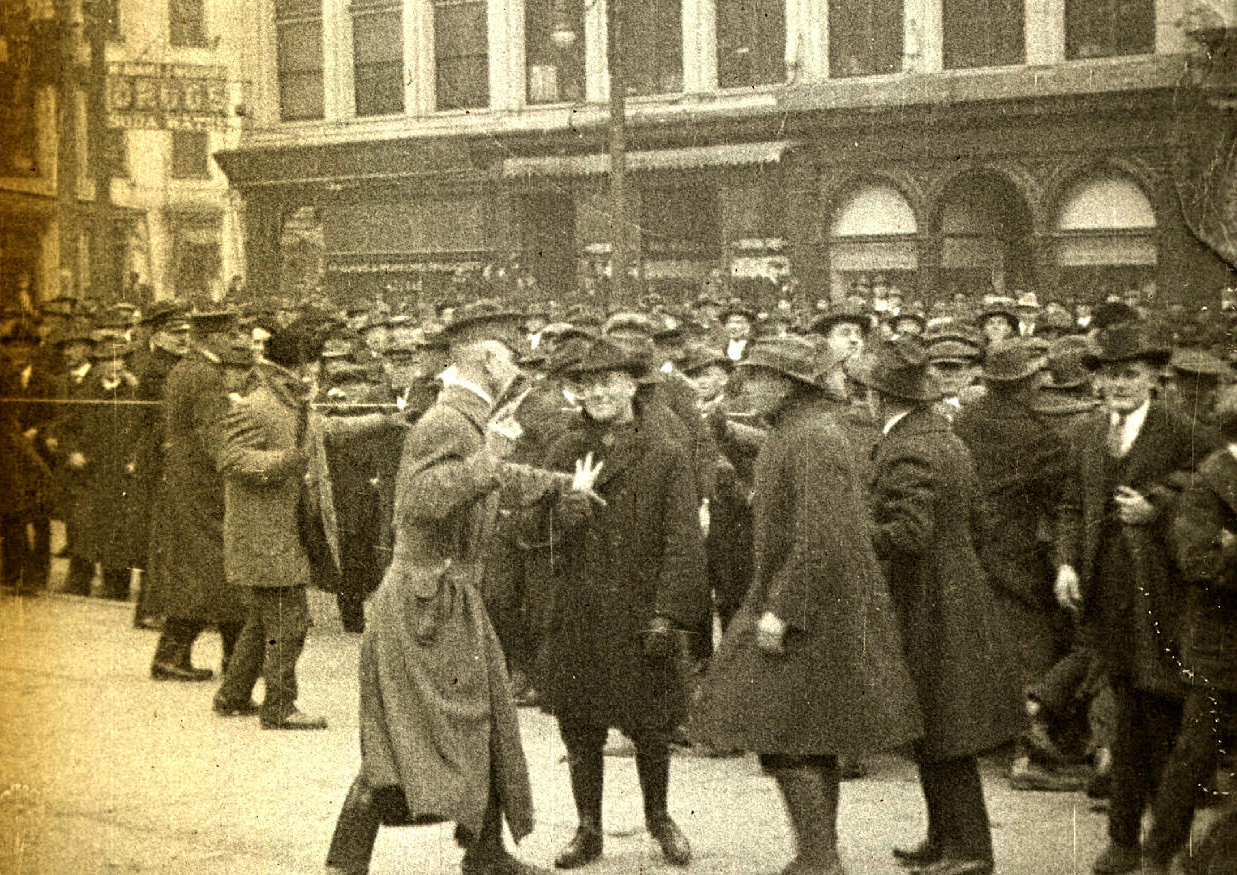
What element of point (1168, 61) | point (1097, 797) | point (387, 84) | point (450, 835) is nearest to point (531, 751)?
point (450, 835)

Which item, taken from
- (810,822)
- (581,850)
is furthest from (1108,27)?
(581,850)

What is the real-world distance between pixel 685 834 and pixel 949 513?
181 cm

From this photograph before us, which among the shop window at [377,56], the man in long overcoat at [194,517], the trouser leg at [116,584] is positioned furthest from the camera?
the trouser leg at [116,584]

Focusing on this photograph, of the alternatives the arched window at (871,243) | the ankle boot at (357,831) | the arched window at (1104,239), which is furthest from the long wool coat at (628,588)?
the arched window at (871,243)

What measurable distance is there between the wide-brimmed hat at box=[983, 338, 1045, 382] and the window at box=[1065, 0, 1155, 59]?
164cm

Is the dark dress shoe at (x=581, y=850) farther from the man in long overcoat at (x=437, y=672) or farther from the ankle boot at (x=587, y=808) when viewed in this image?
the man in long overcoat at (x=437, y=672)

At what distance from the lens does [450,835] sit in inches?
247

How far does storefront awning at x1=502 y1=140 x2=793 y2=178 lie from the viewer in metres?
9.11

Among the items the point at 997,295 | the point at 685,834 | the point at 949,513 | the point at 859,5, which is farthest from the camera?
the point at 997,295

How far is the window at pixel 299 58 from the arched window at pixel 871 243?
667 centimetres

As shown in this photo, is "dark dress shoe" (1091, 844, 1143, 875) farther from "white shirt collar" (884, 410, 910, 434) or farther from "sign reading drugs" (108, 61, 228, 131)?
"sign reading drugs" (108, 61, 228, 131)

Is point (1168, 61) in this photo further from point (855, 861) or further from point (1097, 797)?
point (855, 861)

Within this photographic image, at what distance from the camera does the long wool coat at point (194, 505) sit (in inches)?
324

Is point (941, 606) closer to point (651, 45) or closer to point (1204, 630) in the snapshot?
point (1204, 630)
